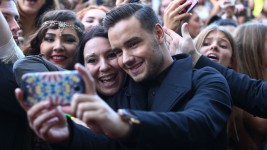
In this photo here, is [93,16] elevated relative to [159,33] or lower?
lower

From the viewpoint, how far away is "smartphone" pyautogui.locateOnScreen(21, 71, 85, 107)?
1.89 metres

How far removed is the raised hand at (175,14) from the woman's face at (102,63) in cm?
53

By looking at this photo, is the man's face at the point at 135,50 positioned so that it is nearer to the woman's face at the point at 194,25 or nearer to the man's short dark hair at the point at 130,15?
the man's short dark hair at the point at 130,15

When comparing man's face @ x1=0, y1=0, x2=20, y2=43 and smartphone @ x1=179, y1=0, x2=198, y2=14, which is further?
smartphone @ x1=179, y1=0, x2=198, y2=14

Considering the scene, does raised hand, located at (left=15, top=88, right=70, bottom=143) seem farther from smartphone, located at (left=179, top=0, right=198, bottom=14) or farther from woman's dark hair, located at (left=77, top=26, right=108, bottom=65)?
smartphone, located at (left=179, top=0, right=198, bottom=14)

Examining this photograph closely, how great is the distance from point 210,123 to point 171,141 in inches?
9.9

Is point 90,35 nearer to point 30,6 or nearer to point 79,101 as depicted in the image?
point 79,101

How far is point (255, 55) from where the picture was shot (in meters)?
4.20

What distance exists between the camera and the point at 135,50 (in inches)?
104

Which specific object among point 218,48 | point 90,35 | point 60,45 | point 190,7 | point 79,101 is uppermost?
point 79,101

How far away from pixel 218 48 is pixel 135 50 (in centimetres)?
180

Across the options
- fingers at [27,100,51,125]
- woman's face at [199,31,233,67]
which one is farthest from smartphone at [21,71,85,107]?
woman's face at [199,31,233,67]

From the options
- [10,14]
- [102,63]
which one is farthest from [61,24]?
[102,63]

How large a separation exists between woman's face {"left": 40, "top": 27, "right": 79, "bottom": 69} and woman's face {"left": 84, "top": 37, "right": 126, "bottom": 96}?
63cm
